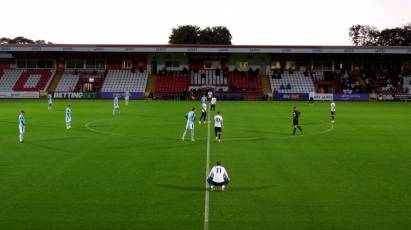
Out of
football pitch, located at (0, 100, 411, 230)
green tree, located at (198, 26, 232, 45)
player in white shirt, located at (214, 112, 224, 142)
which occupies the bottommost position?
football pitch, located at (0, 100, 411, 230)

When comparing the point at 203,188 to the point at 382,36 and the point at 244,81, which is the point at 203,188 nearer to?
the point at 244,81

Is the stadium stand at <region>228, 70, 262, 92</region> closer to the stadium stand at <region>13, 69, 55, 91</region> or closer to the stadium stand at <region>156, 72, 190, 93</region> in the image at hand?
the stadium stand at <region>156, 72, 190, 93</region>

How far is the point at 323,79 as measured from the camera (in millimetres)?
90562

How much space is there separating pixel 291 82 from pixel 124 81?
2978cm

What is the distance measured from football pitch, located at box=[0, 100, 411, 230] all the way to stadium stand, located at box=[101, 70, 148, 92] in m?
53.4

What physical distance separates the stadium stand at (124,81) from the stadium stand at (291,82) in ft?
76.3

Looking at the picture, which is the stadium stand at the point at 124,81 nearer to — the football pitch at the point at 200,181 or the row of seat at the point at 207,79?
the row of seat at the point at 207,79

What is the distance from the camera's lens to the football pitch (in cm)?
1355

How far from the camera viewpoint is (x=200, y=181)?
59.5ft

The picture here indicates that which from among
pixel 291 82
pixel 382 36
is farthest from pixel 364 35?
pixel 291 82

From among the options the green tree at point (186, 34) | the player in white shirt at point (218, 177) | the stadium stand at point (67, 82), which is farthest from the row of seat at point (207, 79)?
the player in white shirt at point (218, 177)

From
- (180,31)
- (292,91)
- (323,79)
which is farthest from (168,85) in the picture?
(180,31)

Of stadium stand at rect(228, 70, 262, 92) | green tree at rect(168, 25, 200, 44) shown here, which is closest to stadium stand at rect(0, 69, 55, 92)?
stadium stand at rect(228, 70, 262, 92)

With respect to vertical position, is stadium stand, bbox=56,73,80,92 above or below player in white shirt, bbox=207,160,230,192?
above
